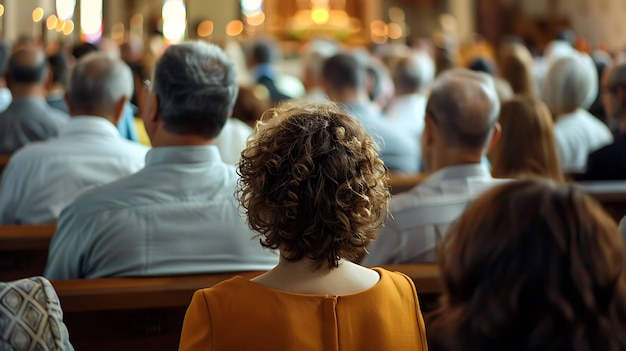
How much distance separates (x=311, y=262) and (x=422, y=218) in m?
1.29

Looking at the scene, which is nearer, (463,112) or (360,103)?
(463,112)

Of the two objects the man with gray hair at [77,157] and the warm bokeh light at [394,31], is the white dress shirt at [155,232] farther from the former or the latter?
the warm bokeh light at [394,31]

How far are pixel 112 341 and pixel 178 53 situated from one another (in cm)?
95

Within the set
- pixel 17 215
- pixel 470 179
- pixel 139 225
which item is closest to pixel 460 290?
pixel 139 225

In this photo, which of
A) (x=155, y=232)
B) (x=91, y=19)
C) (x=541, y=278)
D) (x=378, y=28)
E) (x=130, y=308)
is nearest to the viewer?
(x=541, y=278)

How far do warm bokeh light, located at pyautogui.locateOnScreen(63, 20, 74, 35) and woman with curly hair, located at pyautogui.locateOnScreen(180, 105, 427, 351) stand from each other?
625 inches

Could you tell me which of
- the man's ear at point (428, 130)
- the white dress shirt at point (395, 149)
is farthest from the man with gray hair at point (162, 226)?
the white dress shirt at point (395, 149)

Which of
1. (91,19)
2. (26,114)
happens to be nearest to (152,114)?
(26,114)

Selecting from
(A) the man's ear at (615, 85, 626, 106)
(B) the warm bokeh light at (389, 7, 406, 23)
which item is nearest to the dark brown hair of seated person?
(A) the man's ear at (615, 85, 626, 106)

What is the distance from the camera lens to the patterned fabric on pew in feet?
6.15

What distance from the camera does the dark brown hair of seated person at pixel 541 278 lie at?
1.29 meters

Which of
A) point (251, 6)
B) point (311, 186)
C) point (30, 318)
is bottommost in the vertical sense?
point (251, 6)

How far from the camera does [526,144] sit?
3.82 m

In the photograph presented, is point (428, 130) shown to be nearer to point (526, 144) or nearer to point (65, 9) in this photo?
point (526, 144)
